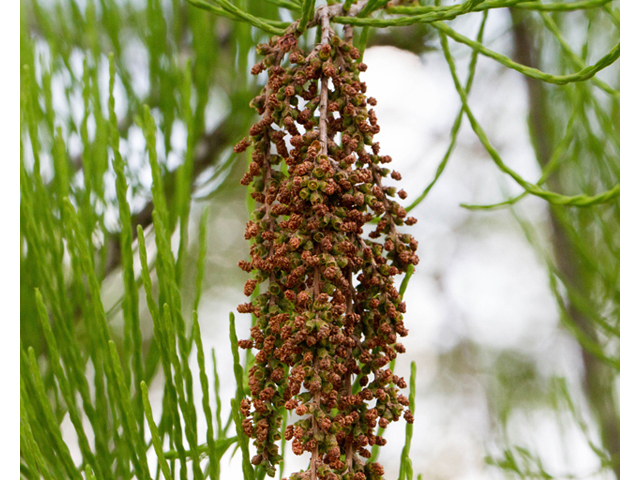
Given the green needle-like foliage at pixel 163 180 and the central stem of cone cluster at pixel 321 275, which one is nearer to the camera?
the central stem of cone cluster at pixel 321 275

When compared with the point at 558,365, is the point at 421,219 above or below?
above

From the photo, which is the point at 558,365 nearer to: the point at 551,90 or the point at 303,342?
the point at 551,90

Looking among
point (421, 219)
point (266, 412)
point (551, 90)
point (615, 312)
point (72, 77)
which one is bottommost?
point (266, 412)

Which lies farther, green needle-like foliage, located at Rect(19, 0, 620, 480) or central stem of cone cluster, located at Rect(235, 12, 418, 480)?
green needle-like foliage, located at Rect(19, 0, 620, 480)

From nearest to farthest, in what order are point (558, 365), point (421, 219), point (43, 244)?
point (43, 244) < point (558, 365) < point (421, 219)

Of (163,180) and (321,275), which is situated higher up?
(163,180)

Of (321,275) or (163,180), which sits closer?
(321,275)

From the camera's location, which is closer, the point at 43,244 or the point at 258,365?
the point at 258,365

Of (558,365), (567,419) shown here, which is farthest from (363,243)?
(558,365)
